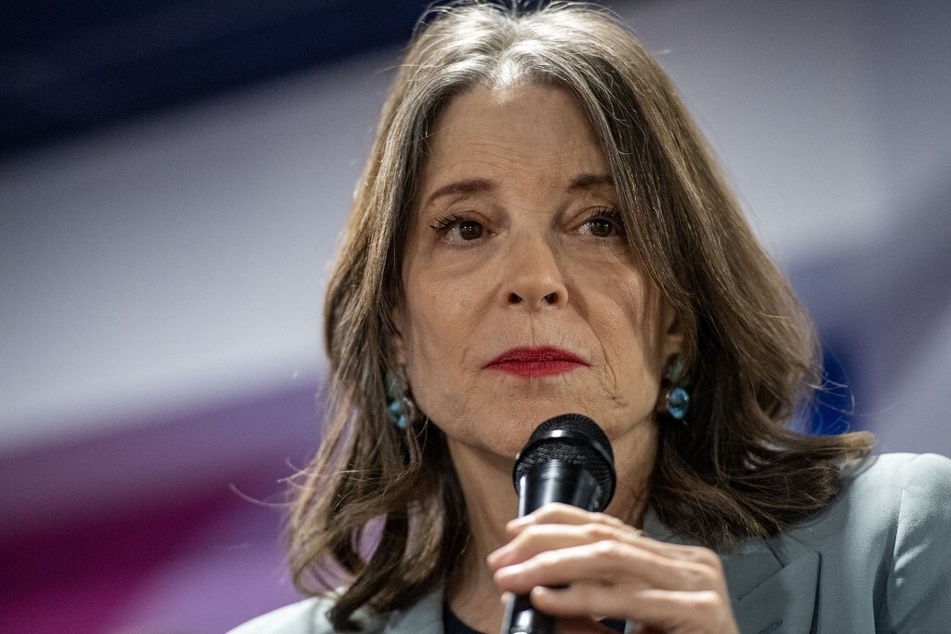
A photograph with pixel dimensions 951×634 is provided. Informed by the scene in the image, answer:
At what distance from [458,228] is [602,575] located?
2.61 feet

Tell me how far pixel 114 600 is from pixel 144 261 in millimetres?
852

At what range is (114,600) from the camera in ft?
8.91

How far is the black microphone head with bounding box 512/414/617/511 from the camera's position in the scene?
1.26 meters

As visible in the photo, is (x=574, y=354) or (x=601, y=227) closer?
(x=574, y=354)

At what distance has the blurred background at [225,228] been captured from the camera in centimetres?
222

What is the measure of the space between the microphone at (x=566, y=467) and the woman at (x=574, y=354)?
245 millimetres

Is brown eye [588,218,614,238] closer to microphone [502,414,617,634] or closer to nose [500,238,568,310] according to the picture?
nose [500,238,568,310]

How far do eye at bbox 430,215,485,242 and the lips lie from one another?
222 mm

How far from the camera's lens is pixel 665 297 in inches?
68.8

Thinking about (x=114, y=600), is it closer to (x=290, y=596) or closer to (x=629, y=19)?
(x=290, y=596)

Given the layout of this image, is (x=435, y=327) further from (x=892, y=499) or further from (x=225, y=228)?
(x=225, y=228)

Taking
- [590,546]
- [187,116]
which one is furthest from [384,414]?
[187,116]

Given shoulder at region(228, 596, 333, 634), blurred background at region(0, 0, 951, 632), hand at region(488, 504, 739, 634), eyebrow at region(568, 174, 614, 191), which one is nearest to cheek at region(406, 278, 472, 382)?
eyebrow at region(568, 174, 614, 191)

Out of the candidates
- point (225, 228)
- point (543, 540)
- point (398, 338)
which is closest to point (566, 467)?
point (543, 540)
